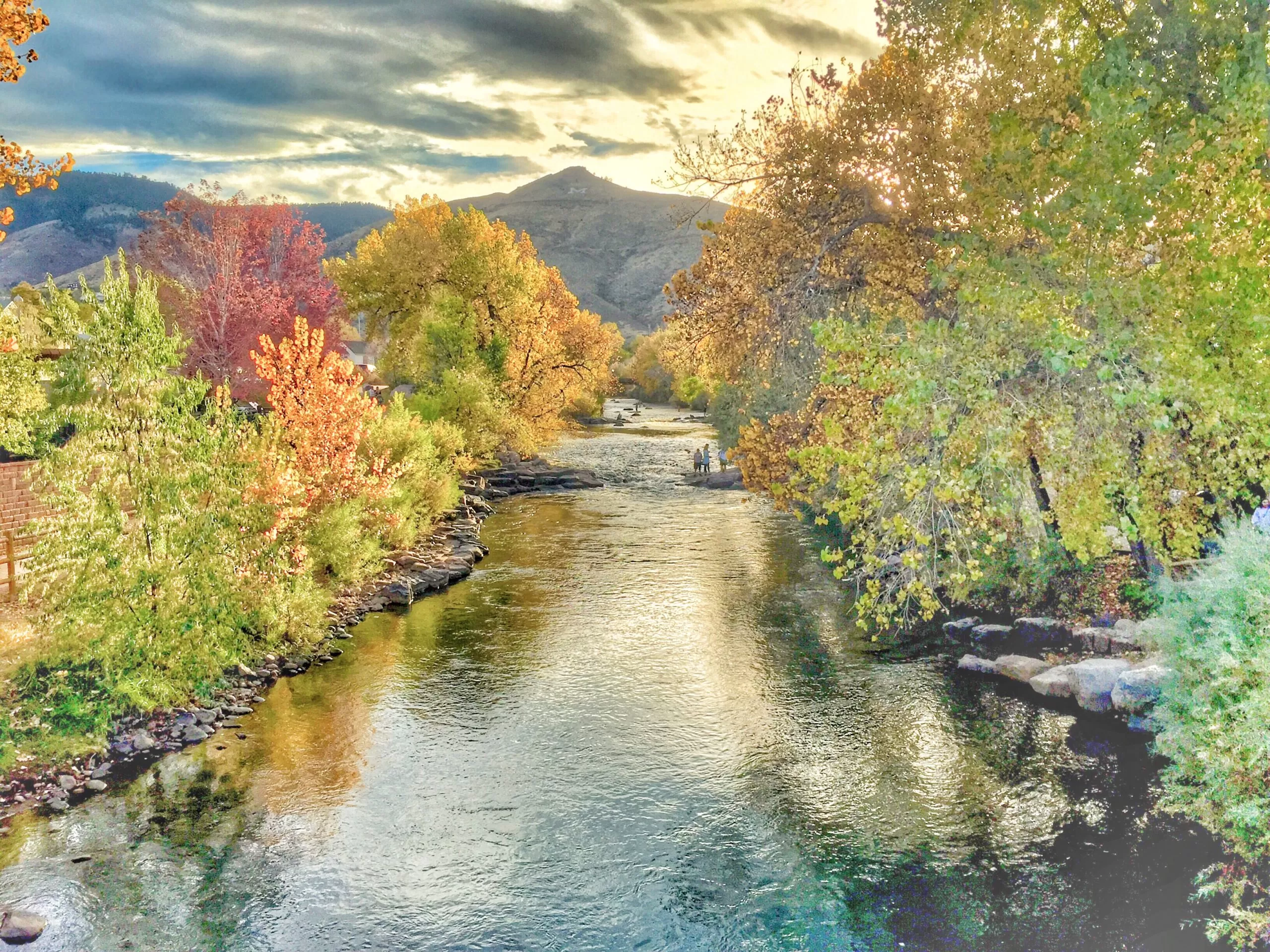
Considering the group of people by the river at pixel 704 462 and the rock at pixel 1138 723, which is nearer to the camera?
the rock at pixel 1138 723

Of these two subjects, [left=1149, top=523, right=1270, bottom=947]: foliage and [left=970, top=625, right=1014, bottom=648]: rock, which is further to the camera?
[left=970, top=625, right=1014, bottom=648]: rock

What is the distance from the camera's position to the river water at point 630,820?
11.5 metres

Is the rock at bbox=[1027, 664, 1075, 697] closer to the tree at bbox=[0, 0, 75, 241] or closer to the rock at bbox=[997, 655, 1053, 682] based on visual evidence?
the rock at bbox=[997, 655, 1053, 682]

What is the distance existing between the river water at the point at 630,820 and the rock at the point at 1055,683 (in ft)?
1.81

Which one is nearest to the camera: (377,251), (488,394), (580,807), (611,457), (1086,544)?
(580,807)

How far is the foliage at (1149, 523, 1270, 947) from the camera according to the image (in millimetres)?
9664

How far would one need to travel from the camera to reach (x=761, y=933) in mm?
11367

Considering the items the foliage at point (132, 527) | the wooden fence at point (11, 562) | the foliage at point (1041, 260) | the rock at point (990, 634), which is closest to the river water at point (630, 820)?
the rock at point (990, 634)

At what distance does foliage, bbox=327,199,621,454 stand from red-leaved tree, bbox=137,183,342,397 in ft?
9.46

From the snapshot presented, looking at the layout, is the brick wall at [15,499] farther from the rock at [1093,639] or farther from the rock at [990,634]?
the rock at [1093,639]

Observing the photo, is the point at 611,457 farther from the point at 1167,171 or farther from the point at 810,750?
the point at 1167,171

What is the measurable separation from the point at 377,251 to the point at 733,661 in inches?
1688

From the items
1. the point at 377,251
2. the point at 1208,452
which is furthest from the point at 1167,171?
the point at 377,251

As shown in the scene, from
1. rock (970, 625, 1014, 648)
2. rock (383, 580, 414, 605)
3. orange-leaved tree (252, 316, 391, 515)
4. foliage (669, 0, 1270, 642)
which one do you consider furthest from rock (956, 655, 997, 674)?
orange-leaved tree (252, 316, 391, 515)
